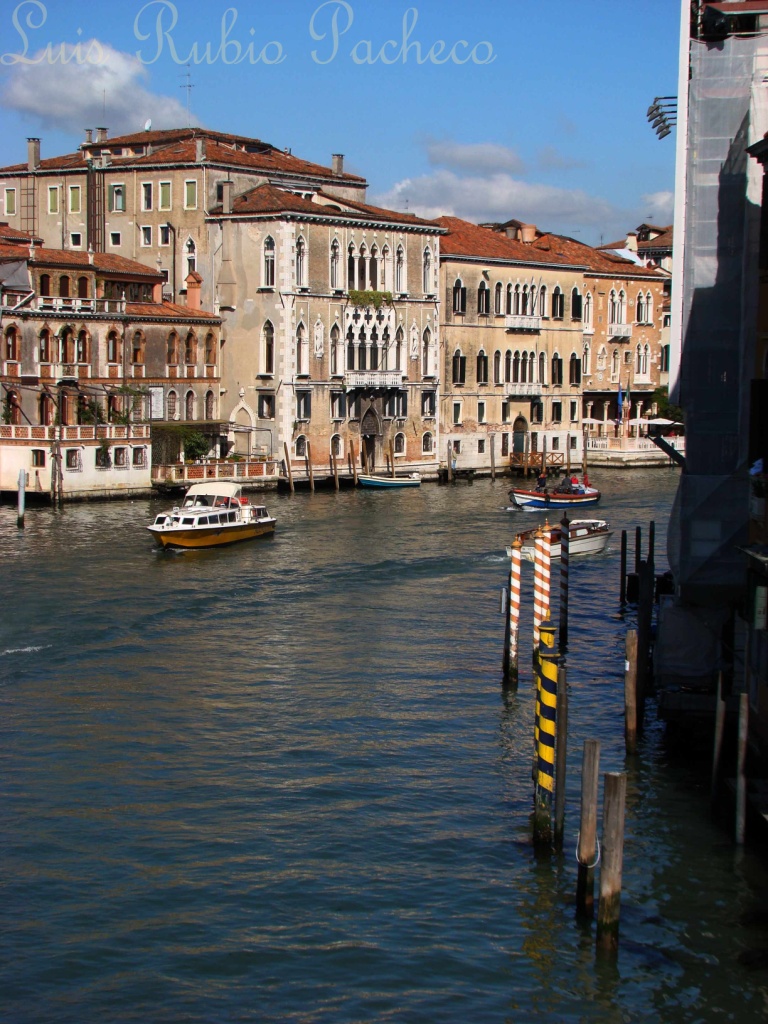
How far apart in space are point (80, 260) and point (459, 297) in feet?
46.5

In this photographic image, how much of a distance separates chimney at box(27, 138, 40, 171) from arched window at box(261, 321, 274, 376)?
34.7 ft

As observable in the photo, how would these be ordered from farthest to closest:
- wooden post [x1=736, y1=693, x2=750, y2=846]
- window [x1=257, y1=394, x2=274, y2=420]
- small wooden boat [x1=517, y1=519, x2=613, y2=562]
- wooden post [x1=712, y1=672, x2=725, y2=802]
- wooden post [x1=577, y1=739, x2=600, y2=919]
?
1. window [x1=257, y1=394, x2=274, y2=420]
2. small wooden boat [x1=517, y1=519, x2=613, y2=562]
3. wooden post [x1=712, y1=672, x2=725, y2=802]
4. wooden post [x1=736, y1=693, x2=750, y2=846]
5. wooden post [x1=577, y1=739, x2=600, y2=919]

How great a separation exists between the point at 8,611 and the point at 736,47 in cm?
1290

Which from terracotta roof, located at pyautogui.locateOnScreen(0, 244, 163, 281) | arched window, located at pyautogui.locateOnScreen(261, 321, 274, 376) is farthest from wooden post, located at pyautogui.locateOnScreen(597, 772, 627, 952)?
arched window, located at pyautogui.locateOnScreen(261, 321, 274, 376)

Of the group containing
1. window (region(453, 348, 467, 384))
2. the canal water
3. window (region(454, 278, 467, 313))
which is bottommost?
the canal water

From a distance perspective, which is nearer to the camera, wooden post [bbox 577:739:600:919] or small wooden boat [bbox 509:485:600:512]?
wooden post [bbox 577:739:600:919]

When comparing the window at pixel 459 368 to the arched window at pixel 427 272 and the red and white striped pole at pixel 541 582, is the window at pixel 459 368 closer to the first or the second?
the arched window at pixel 427 272

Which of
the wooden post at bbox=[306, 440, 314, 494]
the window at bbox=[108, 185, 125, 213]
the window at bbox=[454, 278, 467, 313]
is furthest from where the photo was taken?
the window at bbox=[454, 278, 467, 313]

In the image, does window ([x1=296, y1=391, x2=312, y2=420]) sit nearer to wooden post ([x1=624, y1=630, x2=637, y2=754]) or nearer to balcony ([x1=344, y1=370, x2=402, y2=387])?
balcony ([x1=344, y1=370, x2=402, y2=387])

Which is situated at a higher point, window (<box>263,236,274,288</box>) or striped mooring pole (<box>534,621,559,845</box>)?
window (<box>263,236,274,288</box>)

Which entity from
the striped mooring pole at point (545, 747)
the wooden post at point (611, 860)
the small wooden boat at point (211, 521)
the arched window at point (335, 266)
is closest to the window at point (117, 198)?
the arched window at point (335, 266)

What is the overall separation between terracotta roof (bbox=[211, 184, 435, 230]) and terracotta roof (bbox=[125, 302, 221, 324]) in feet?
9.65

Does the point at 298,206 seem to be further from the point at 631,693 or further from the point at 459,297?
the point at 631,693

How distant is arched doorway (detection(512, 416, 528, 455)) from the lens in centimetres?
5297
